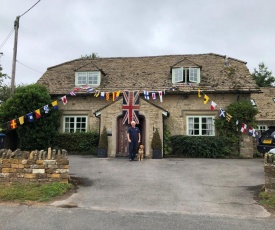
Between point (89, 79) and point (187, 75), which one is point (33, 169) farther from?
point (187, 75)

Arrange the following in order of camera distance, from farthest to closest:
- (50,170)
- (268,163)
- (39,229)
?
(50,170)
(268,163)
(39,229)

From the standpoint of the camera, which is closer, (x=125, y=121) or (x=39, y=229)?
(x=39, y=229)

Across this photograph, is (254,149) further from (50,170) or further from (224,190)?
(50,170)

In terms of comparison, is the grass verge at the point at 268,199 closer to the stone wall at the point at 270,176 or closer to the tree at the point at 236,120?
the stone wall at the point at 270,176

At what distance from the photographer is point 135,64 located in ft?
64.4

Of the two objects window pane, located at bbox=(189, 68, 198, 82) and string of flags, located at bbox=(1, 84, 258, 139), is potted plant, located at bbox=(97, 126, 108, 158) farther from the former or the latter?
window pane, located at bbox=(189, 68, 198, 82)

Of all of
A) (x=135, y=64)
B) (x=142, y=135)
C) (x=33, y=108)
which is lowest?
(x=142, y=135)

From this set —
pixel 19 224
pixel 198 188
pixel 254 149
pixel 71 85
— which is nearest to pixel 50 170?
pixel 19 224

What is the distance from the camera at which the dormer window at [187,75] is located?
16.5 metres

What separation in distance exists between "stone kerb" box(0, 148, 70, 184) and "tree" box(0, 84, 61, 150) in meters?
8.30

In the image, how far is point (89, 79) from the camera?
17.6 metres

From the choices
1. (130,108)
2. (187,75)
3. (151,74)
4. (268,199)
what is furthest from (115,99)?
(268,199)

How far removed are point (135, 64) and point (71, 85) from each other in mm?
4869

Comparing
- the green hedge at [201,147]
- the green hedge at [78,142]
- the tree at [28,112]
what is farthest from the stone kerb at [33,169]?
the green hedge at [201,147]
